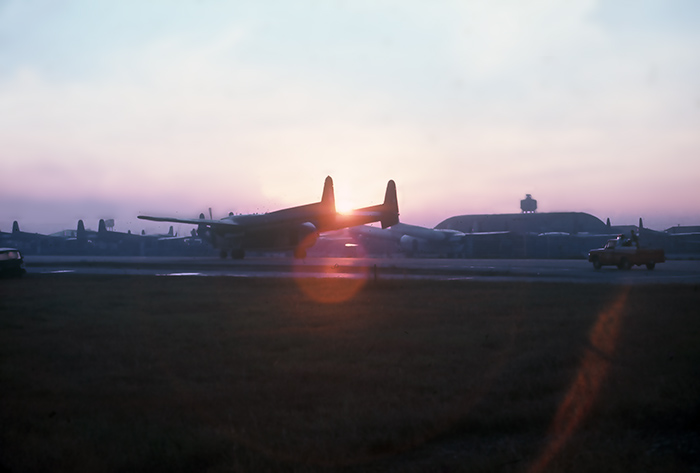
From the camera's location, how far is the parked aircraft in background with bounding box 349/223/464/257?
3317 inches

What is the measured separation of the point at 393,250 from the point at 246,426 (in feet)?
288

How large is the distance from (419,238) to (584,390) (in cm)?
7812

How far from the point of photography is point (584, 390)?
27.5ft

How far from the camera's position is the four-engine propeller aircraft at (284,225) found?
55000mm

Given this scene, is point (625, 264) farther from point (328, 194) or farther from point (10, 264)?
point (10, 264)

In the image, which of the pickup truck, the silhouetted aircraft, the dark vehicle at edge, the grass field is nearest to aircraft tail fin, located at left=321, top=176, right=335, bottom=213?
the pickup truck

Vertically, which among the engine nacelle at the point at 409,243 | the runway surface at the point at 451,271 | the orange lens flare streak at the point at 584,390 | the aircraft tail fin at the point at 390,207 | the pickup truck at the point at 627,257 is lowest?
the orange lens flare streak at the point at 584,390

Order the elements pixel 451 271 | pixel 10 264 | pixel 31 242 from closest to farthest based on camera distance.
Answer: pixel 10 264
pixel 451 271
pixel 31 242

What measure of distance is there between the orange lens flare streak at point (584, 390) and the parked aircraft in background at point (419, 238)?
7009 cm

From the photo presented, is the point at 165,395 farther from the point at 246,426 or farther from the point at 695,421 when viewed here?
the point at 695,421

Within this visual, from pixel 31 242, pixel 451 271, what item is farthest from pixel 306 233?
pixel 31 242

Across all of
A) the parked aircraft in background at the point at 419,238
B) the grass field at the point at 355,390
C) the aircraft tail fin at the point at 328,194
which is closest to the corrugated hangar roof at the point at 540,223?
the parked aircraft in background at the point at 419,238

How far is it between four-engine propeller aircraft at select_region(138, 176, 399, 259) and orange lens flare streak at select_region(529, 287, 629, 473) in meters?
42.0

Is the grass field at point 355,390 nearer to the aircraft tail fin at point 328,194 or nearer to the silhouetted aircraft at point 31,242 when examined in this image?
the aircraft tail fin at point 328,194
